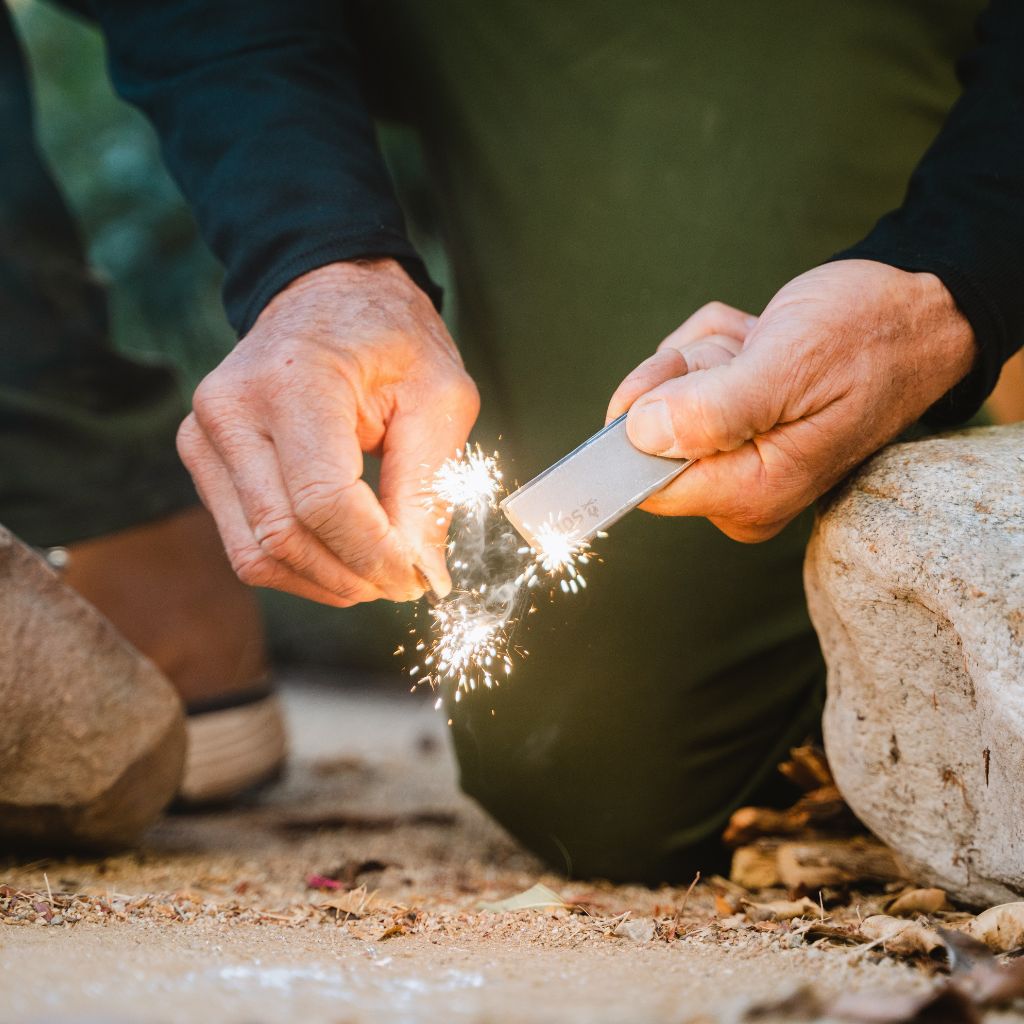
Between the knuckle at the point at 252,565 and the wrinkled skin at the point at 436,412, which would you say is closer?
the wrinkled skin at the point at 436,412

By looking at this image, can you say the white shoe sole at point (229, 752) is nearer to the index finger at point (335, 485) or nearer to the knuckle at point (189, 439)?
the knuckle at point (189, 439)

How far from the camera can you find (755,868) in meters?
1.28

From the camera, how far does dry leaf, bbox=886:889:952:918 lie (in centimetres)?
104

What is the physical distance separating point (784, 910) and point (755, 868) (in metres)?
0.26

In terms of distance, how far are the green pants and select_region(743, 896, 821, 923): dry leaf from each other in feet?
1.47

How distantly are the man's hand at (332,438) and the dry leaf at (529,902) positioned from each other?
0.41 meters

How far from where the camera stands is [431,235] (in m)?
3.08

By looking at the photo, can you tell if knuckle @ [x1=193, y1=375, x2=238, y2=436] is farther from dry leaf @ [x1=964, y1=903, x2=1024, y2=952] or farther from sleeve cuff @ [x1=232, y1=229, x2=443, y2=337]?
dry leaf @ [x1=964, y1=903, x2=1024, y2=952]

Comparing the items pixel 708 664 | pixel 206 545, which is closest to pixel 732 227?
pixel 708 664

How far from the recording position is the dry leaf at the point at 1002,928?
0.87 meters

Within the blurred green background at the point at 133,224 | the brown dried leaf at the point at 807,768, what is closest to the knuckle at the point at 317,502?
the brown dried leaf at the point at 807,768

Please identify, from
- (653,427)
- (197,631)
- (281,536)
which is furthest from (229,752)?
(653,427)

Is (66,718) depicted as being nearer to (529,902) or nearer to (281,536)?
(281,536)

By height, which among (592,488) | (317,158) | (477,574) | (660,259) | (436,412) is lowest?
(477,574)
